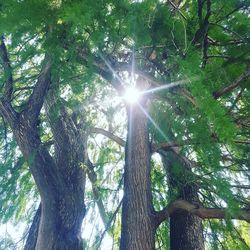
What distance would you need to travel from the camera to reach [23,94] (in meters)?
5.02

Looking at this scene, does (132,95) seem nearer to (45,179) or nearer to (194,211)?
(45,179)

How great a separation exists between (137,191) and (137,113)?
3.71ft

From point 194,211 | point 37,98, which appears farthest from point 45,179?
point 194,211

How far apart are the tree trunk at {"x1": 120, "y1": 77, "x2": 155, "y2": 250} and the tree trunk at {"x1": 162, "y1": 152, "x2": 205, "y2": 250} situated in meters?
0.44

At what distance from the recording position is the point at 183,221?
13.3ft

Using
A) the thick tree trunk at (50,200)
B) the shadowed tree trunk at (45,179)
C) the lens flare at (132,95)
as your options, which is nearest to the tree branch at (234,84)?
the lens flare at (132,95)

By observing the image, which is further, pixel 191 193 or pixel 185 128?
pixel 191 193

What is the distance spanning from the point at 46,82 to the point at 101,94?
1.32 metres

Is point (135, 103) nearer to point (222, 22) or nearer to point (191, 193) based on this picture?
point (191, 193)

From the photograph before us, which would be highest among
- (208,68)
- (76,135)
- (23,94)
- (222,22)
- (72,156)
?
(23,94)

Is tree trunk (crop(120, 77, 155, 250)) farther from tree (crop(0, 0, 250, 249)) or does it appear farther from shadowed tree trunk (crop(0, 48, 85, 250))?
shadowed tree trunk (crop(0, 48, 85, 250))

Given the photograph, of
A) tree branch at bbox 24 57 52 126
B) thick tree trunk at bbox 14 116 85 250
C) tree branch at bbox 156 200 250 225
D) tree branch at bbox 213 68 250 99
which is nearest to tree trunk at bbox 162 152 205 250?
tree branch at bbox 156 200 250 225

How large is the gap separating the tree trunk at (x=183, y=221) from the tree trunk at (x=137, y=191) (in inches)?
17.3

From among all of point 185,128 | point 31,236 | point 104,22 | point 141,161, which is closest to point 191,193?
point 141,161
